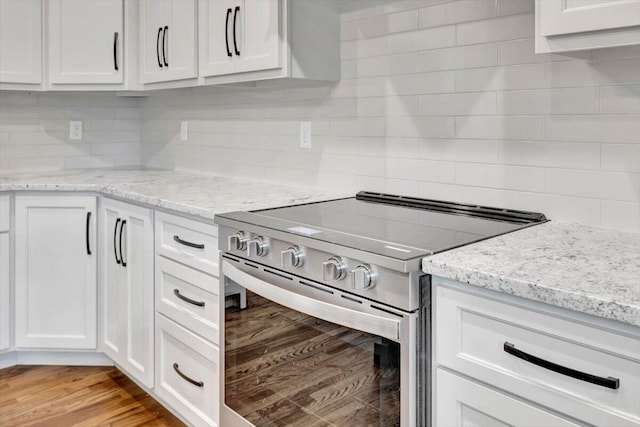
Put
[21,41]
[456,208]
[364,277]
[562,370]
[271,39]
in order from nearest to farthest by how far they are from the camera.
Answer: [562,370] → [364,277] → [456,208] → [271,39] → [21,41]

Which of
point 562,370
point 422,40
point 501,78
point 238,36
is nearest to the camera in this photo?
point 562,370

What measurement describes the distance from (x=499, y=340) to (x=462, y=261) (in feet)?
0.60

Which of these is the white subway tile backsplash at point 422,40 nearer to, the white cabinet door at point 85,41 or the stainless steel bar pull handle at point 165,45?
the stainless steel bar pull handle at point 165,45

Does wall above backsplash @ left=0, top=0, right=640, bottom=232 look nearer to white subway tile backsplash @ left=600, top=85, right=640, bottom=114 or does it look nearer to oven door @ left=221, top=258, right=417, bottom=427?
white subway tile backsplash @ left=600, top=85, right=640, bottom=114

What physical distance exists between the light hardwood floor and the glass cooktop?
3.58 ft

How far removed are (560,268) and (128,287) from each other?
1.89 meters

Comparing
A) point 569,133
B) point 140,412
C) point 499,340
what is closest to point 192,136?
point 140,412

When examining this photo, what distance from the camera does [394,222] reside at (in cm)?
169

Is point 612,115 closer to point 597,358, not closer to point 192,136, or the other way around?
point 597,358

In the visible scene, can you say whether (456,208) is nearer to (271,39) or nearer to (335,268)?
(335,268)

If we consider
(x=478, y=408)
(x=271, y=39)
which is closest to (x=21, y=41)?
(x=271, y=39)

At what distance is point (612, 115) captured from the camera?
1.54 m

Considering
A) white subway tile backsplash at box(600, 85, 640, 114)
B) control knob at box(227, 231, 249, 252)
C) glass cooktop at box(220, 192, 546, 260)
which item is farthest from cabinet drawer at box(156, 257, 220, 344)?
white subway tile backsplash at box(600, 85, 640, 114)

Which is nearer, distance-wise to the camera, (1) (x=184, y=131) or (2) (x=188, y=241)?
(2) (x=188, y=241)
